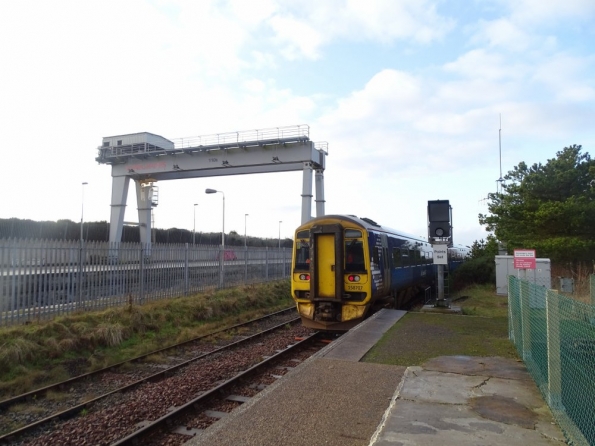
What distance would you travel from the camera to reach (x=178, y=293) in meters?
15.4

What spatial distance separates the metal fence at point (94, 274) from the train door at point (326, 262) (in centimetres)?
523

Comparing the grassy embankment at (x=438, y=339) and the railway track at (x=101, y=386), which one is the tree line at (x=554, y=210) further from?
the railway track at (x=101, y=386)

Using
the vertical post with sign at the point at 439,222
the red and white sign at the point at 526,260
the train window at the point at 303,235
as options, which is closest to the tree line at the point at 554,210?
the red and white sign at the point at 526,260

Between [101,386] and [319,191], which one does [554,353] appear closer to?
[101,386]

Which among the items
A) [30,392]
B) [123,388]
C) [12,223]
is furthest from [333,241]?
[12,223]

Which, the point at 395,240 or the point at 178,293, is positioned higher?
the point at 395,240

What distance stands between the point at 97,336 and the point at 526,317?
8349 millimetres

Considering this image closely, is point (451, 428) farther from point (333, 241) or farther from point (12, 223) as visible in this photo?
point (12, 223)

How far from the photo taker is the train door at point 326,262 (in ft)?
36.4

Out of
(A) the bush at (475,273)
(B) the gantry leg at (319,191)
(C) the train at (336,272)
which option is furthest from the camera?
(B) the gantry leg at (319,191)

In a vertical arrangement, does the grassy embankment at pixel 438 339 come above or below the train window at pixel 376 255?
below

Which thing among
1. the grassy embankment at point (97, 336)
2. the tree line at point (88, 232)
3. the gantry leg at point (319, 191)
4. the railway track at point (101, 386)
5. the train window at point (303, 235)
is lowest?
the railway track at point (101, 386)

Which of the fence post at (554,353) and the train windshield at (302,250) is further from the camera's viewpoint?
the train windshield at (302,250)

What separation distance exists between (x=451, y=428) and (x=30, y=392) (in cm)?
614
